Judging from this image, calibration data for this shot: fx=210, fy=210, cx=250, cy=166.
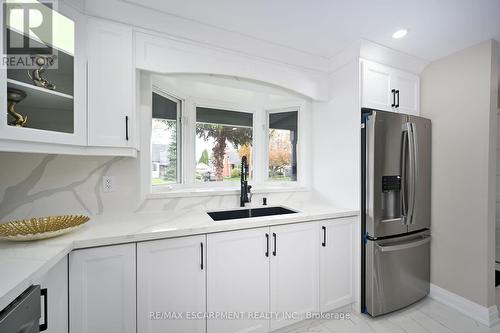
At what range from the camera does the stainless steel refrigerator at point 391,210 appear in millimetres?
1806

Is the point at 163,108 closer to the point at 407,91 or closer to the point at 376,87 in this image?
the point at 376,87

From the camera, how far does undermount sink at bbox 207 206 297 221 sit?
1.96 metres

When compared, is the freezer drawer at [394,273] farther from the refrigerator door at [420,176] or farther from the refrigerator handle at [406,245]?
the refrigerator door at [420,176]

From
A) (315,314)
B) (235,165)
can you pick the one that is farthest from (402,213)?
(235,165)

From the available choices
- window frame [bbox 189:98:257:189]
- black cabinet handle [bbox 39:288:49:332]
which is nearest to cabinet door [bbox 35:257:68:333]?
black cabinet handle [bbox 39:288:49:332]

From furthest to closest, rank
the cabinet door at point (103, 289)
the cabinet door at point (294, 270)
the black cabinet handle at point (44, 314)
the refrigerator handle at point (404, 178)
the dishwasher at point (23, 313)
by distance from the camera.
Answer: the refrigerator handle at point (404, 178) < the cabinet door at point (294, 270) < the cabinet door at point (103, 289) < the black cabinet handle at point (44, 314) < the dishwasher at point (23, 313)

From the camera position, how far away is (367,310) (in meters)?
1.83

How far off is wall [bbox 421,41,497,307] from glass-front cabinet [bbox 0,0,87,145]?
301cm

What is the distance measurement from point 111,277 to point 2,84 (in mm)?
1073

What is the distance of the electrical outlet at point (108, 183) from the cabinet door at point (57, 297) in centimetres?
63

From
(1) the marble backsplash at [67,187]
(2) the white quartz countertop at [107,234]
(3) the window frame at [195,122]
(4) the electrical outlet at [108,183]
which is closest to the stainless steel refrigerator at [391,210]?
(2) the white quartz countertop at [107,234]

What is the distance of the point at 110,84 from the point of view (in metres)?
1.39

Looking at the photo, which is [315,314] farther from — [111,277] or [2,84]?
[2,84]

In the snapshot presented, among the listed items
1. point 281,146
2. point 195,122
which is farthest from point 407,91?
point 195,122
